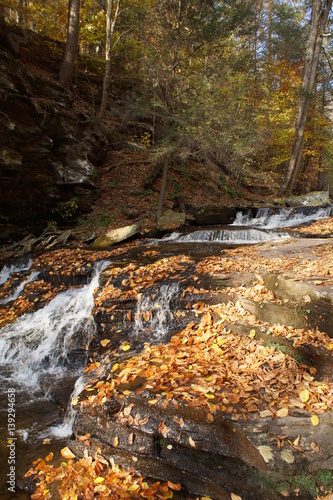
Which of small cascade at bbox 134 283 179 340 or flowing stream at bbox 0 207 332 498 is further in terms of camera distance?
small cascade at bbox 134 283 179 340

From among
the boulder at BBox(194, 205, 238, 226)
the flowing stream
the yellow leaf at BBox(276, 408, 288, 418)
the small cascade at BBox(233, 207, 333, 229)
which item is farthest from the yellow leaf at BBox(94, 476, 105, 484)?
the small cascade at BBox(233, 207, 333, 229)

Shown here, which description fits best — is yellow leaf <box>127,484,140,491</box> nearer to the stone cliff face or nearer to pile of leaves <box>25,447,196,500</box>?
pile of leaves <box>25,447,196,500</box>

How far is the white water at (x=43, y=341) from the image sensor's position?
17.8 feet

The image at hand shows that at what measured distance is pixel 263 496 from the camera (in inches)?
93.0

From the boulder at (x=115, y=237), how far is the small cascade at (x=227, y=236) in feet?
4.43

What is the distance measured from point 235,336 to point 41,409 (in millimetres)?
3373

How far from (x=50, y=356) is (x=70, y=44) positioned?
14.5 m

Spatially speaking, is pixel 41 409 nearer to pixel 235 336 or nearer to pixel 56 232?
pixel 235 336

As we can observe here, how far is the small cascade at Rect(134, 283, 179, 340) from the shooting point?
5141 mm

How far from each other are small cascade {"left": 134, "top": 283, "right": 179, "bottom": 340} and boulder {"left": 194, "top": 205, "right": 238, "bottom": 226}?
7950 mm

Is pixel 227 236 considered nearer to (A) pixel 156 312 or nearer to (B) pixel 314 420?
(A) pixel 156 312

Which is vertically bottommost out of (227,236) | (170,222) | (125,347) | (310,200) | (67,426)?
(67,426)

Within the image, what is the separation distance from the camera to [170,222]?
1198 cm

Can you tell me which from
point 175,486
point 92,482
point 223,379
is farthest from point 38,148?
point 175,486
